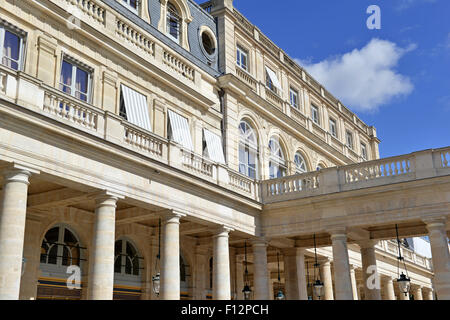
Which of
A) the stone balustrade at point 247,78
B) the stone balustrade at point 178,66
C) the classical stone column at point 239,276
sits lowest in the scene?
the classical stone column at point 239,276

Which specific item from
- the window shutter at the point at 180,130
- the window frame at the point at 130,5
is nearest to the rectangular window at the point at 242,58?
the window shutter at the point at 180,130

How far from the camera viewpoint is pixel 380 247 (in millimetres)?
27875

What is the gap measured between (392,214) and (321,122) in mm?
14769

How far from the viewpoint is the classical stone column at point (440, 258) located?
15781 mm

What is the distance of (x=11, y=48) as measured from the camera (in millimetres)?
13719

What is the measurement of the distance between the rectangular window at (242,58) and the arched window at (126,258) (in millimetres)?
10508

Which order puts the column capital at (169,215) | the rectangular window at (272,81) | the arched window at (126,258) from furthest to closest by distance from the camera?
the rectangular window at (272,81), the arched window at (126,258), the column capital at (169,215)

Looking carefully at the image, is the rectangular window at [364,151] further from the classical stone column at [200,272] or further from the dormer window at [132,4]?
the dormer window at [132,4]

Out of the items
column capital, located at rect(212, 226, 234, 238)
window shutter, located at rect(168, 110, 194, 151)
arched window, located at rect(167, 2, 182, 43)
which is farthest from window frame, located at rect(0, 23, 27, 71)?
column capital, located at rect(212, 226, 234, 238)

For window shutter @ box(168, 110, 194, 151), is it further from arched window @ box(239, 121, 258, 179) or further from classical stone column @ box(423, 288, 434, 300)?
classical stone column @ box(423, 288, 434, 300)

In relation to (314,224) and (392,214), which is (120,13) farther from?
(392,214)

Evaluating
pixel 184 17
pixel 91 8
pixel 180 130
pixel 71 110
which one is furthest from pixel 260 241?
pixel 91 8

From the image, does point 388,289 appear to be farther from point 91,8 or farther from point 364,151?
point 91,8
